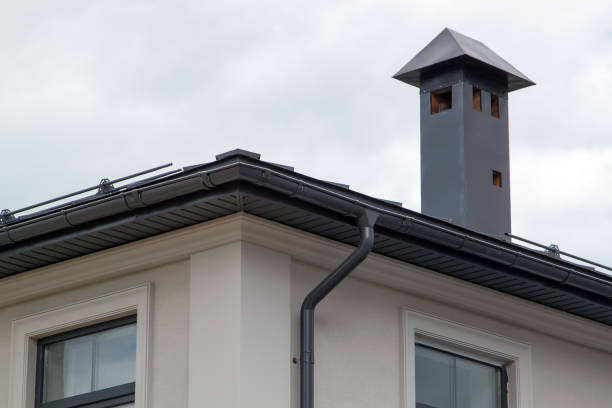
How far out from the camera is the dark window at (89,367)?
1226 cm

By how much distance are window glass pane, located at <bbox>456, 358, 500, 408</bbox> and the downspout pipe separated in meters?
2.04

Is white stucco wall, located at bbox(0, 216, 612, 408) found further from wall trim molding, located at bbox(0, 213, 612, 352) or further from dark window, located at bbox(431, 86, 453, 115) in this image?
dark window, located at bbox(431, 86, 453, 115)

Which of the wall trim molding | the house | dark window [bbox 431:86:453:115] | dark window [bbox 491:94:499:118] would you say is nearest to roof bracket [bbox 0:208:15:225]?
the house

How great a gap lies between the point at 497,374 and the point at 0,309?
460 cm

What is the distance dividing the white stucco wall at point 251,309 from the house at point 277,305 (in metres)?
0.01

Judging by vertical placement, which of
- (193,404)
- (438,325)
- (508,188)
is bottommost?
(193,404)

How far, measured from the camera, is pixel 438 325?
12906mm

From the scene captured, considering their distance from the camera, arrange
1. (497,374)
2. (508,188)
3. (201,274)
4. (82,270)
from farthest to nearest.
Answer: (508,188)
(497,374)
(82,270)
(201,274)

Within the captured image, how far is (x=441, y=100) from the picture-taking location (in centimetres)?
1731

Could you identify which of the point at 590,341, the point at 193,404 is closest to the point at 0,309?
the point at 193,404

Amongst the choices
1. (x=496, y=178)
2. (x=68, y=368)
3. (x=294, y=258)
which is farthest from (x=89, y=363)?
(x=496, y=178)

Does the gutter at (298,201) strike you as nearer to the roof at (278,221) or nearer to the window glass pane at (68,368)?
the roof at (278,221)

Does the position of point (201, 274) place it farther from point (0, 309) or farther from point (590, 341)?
point (590, 341)

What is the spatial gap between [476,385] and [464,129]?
13.5ft
